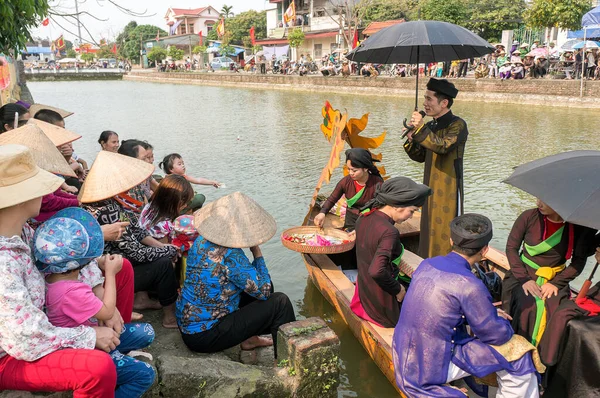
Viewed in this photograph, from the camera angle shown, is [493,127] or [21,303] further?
[493,127]

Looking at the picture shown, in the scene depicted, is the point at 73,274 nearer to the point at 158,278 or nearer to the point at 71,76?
the point at 158,278

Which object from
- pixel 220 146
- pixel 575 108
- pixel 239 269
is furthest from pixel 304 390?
pixel 575 108

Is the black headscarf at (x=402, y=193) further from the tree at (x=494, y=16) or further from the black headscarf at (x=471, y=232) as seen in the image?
the tree at (x=494, y=16)

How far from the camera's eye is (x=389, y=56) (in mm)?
5598

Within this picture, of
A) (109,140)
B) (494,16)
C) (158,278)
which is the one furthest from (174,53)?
(158,278)

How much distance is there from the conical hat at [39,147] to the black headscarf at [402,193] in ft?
7.32

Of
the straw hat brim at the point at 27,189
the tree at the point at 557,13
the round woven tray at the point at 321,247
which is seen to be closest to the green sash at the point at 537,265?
the round woven tray at the point at 321,247

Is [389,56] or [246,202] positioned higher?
[389,56]

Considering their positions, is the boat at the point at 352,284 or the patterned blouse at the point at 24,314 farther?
the boat at the point at 352,284

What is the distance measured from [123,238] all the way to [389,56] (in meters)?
3.62

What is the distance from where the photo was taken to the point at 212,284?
316 centimetres

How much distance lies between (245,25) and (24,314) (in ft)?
183

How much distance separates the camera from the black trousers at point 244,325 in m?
3.27

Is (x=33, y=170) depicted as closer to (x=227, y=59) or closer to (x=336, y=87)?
(x=336, y=87)
